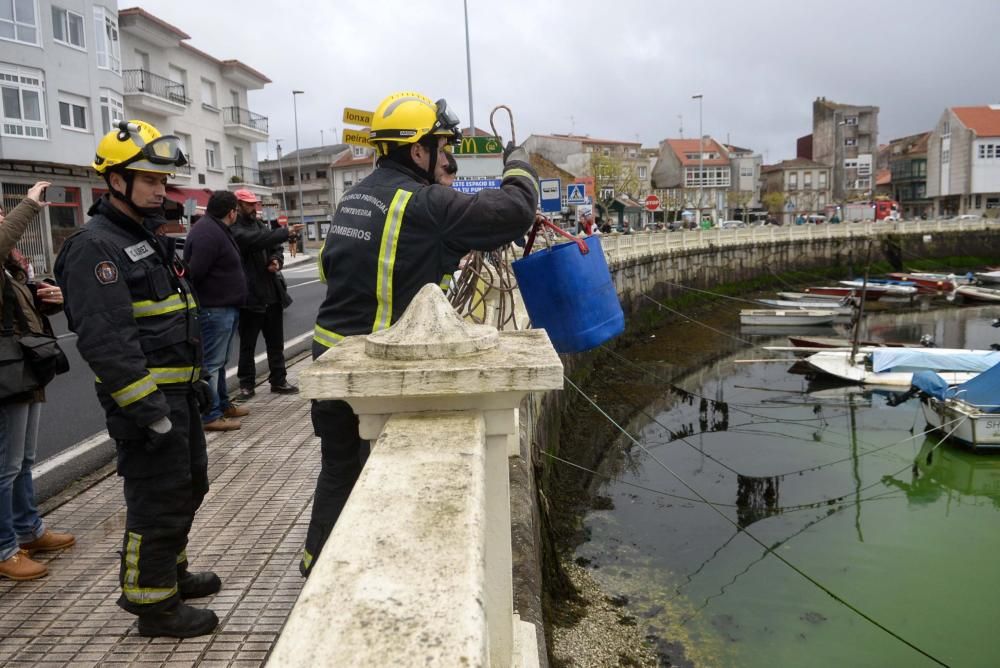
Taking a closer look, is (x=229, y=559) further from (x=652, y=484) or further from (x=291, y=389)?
(x=652, y=484)

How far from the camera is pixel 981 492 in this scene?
12.0 metres

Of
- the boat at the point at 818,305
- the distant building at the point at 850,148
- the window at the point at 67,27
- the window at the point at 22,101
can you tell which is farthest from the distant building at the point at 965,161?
the window at the point at 22,101

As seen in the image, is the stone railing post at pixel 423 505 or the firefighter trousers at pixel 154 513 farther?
the firefighter trousers at pixel 154 513

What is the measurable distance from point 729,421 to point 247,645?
1361 cm

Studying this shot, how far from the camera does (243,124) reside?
3988 centimetres

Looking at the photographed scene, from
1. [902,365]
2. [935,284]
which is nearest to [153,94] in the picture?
[902,365]

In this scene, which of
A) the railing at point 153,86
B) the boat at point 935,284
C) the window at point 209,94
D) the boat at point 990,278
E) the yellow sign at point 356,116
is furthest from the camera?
the window at point 209,94

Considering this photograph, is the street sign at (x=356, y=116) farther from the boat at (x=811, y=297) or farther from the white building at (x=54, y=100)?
the boat at (x=811, y=297)

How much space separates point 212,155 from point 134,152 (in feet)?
124

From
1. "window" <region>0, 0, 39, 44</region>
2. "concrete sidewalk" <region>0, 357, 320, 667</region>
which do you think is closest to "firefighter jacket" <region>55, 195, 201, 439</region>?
"concrete sidewalk" <region>0, 357, 320, 667</region>

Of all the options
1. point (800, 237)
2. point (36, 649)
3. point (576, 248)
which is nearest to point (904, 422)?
point (576, 248)

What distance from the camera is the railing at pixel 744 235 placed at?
86.3 ft

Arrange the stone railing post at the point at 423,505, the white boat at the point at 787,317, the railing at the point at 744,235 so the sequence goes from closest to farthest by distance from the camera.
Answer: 1. the stone railing post at the point at 423,505
2. the railing at the point at 744,235
3. the white boat at the point at 787,317

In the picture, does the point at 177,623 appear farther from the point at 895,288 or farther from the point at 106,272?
the point at 895,288
